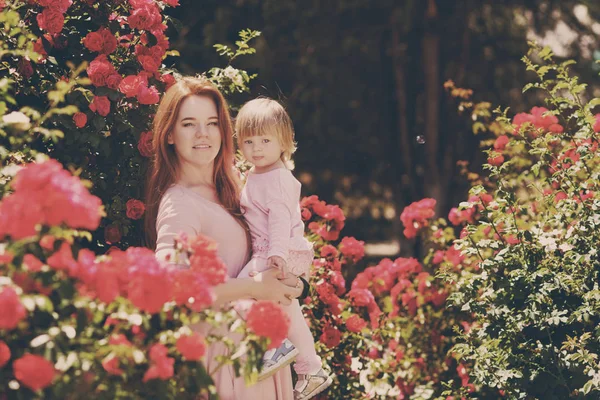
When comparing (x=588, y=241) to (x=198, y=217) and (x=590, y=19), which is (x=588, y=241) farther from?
(x=590, y=19)

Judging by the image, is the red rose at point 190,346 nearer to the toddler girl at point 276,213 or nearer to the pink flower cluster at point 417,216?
the toddler girl at point 276,213

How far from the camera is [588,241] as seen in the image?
127 inches

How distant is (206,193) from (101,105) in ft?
1.72

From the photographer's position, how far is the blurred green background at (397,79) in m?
7.98

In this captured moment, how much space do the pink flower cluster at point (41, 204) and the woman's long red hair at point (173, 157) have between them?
4.06 feet

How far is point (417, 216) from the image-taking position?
4.54 meters

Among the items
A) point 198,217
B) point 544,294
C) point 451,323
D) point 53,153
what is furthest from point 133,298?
point 451,323

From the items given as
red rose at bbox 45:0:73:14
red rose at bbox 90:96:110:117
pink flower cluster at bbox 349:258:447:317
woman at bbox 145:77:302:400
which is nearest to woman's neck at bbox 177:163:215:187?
woman at bbox 145:77:302:400

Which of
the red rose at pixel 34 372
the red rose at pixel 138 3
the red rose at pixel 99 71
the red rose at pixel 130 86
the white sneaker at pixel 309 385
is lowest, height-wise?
the red rose at pixel 34 372

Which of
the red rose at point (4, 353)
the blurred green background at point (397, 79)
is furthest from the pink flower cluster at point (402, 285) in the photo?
the blurred green background at point (397, 79)

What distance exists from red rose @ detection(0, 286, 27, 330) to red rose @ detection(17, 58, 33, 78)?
174 centimetres

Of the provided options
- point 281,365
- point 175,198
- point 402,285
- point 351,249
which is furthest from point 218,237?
point 402,285

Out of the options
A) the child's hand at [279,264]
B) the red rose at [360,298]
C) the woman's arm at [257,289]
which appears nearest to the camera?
the woman's arm at [257,289]

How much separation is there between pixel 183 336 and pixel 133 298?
0.50 ft
